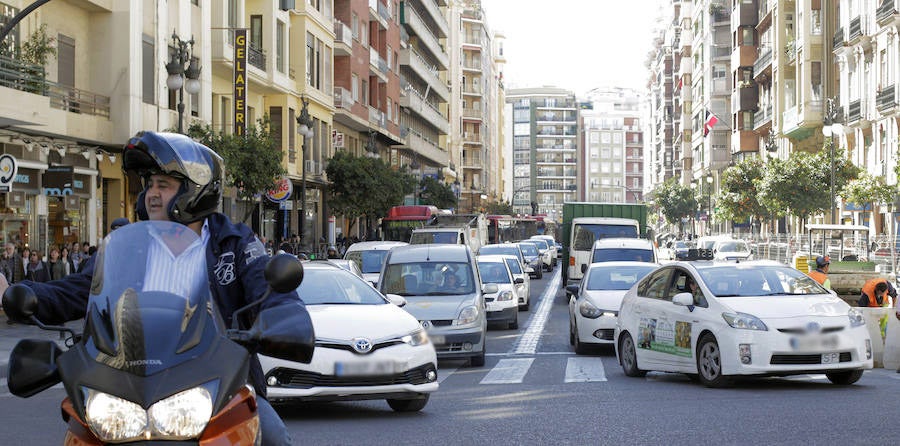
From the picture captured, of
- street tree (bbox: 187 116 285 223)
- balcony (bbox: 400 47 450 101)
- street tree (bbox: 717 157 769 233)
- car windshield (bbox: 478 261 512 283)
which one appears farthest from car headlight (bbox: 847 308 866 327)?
balcony (bbox: 400 47 450 101)

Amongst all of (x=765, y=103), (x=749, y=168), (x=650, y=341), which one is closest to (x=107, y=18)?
(x=650, y=341)

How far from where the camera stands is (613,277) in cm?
2114

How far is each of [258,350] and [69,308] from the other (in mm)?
825

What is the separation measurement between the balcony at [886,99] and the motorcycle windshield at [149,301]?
4808 cm

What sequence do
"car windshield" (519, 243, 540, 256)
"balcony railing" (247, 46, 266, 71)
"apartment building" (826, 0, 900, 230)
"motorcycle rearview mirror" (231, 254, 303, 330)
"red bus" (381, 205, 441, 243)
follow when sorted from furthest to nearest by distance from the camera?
1. "red bus" (381, 205, 441, 243)
2. "car windshield" (519, 243, 540, 256)
3. "apartment building" (826, 0, 900, 230)
4. "balcony railing" (247, 46, 266, 71)
5. "motorcycle rearview mirror" (231, 254, 303, 330)

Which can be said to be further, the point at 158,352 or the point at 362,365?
the point at 362,365

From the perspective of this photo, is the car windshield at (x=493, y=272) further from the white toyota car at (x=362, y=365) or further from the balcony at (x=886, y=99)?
the balcony at (x=886, y=99)

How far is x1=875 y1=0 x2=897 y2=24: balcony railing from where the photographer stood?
47938 mm

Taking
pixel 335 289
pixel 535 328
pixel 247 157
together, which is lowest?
pixel 535 328

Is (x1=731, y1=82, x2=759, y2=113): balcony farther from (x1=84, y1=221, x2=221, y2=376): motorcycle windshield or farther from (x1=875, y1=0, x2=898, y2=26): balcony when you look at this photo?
(x1=84, y1=221, x2=221, y2=376): motorcycle windshield

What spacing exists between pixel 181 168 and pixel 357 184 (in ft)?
165

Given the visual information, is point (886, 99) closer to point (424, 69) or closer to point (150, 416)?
point (424, 69)

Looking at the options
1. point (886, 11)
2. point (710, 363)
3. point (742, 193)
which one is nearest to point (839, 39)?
point (886, 11)

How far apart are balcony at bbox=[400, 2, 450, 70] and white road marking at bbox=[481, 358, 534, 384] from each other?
6331 centimetres
